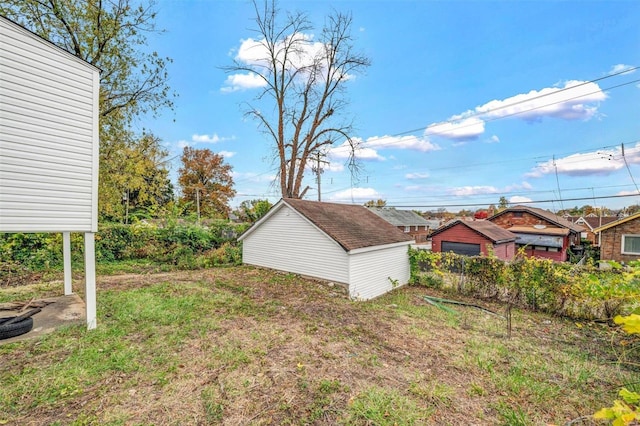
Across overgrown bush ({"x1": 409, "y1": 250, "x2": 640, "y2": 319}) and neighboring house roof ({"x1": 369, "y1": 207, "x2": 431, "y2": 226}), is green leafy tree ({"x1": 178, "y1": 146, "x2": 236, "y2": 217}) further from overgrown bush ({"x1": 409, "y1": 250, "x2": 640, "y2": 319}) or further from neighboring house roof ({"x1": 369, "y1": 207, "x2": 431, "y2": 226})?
overgrown bush ({"x1": 409, "y1": 250, "x2": 640, "y2": 319})

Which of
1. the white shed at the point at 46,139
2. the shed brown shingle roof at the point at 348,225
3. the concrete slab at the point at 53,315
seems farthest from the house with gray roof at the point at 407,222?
the white shed at the point at 46,139

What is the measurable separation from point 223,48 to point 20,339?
15.7 metres

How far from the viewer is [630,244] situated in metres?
17.7

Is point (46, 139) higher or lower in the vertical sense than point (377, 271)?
higher

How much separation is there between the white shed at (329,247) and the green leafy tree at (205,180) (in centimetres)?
2670

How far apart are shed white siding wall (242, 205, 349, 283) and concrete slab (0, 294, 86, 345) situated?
6.80 m

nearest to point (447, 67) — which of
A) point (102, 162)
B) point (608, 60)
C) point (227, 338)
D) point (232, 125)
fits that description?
point (608, 60)

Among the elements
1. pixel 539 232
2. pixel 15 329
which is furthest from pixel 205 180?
pixel 539 232

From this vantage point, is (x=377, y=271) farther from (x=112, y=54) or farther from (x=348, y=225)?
(x=112, y=54)

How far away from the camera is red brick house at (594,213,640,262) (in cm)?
1742

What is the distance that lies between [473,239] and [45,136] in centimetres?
2370

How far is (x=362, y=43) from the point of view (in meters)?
17.7

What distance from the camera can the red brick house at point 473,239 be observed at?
20281 millimetres

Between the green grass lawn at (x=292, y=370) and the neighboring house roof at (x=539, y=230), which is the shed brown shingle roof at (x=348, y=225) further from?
the neighboring house roof at (x=539, y=230)
